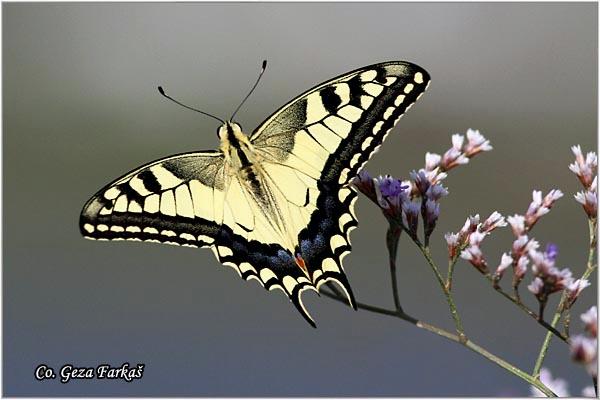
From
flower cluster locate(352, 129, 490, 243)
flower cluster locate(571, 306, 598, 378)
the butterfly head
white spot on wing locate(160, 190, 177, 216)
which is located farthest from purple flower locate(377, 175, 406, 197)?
flower cluster locate(571, 306, 598, 378)

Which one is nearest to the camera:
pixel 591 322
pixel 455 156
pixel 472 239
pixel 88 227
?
pixel 591 322

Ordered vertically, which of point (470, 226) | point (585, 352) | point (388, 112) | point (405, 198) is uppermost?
point (388, 112)

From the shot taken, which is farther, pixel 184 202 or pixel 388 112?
pixel 184 202

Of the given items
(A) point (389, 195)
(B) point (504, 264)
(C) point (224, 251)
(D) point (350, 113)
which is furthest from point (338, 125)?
(B) point (504, 264)

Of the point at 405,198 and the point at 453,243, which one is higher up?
the point at 405,198

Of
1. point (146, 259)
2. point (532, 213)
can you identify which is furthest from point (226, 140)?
point (146, 259)

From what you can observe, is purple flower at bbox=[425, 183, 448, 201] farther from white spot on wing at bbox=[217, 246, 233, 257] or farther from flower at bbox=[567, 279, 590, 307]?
white spot on wing at bbox=[217, 246, 233, 257]

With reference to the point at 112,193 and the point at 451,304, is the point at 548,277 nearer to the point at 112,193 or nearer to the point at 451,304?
the point at 451,304
